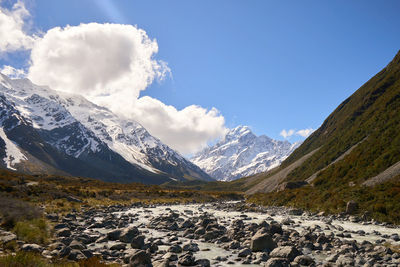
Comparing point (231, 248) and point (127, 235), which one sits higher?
point (127, 235)

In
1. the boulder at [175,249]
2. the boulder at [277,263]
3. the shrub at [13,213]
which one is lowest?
the boulder at [175,249]

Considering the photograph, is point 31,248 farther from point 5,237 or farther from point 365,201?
point 365,201

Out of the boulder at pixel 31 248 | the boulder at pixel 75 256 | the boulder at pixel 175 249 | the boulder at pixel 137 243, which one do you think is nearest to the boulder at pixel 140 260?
the boulder at pixel 75 256

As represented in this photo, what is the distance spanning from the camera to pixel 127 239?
20.5m

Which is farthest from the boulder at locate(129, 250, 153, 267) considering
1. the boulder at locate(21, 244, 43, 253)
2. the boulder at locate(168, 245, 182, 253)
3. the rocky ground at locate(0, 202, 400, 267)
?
the boulder at locate(21, 244, 43, 253)

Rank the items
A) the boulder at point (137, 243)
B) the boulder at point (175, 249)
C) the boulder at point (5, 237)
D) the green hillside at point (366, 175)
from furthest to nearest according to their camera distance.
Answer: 1. the green hillside at point (366, 175)
2. the boulder at point (137, 243)
3. the boulder at point (175, 249)
4. the boulder at point (5, 237)

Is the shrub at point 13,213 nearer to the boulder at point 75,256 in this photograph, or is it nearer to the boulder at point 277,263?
the boulder at point 75,256

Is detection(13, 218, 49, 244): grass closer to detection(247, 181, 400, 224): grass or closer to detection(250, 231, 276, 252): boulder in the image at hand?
detection(250, 231, 276, 252): boulder

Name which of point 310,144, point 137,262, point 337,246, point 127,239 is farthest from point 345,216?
point 310,144

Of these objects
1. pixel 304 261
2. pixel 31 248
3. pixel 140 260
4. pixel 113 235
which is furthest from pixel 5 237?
pixel 304 261

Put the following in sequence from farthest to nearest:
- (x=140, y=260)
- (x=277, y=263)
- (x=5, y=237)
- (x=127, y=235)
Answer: (x=127, y=235) < (x=5, y=237) < (x=277, y=263) < (x=140, y=260)

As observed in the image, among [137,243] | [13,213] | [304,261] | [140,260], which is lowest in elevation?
[304,261]

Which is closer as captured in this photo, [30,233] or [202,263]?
[202,263]

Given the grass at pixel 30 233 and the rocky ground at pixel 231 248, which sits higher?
the grass at pixel 30 233
